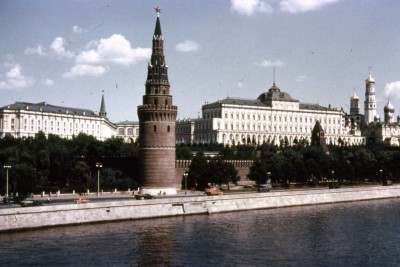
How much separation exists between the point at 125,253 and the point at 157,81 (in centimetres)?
4288

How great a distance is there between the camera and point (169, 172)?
8394cm

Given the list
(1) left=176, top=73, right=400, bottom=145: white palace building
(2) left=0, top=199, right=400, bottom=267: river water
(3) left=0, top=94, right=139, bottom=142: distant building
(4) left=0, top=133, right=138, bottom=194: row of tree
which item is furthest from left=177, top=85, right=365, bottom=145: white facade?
(2) left=0, top=199, right=400, bottom=267: river water

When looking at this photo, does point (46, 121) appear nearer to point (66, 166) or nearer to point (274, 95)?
point (274, 95)

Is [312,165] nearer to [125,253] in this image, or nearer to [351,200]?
[351,200]

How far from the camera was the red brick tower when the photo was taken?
83562mm

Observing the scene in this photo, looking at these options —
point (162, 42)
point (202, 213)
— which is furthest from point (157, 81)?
point (202, 213)

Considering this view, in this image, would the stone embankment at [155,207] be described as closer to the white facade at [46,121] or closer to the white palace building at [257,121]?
the white facade at [46,121]

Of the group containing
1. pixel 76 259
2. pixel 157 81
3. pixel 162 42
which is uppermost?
pixel 162 42

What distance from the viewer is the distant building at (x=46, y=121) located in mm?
156000

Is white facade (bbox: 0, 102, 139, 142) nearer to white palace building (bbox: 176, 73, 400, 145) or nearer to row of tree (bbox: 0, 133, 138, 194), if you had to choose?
white palace building (bbox: 176, 73, 400, 145)

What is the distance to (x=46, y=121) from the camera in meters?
164

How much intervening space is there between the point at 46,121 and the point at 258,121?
2375 inches

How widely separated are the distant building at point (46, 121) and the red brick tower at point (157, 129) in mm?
67138

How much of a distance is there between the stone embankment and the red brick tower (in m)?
12.5
